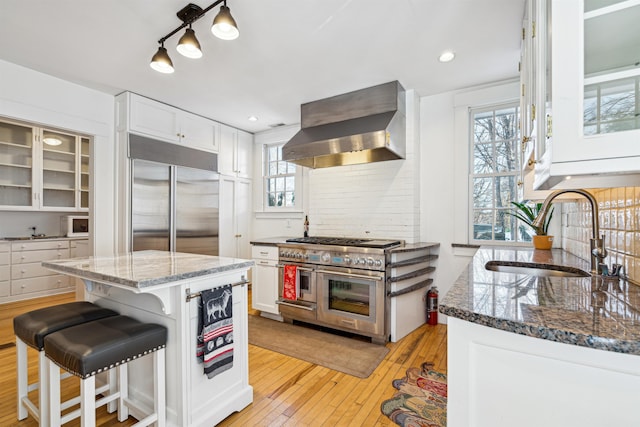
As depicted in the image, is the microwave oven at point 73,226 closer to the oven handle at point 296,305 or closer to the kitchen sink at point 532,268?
the oven handle at point 296,305

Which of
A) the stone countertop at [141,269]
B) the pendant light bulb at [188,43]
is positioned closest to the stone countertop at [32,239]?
the stone countertop at [141,269]

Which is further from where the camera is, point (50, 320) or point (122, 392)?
Result: point (122, 392)

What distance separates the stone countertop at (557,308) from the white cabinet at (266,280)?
2.48m

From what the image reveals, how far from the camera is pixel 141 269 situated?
163 centimetres

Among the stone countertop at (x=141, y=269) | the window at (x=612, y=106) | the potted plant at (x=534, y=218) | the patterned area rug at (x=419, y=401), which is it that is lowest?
the patterned area rug at (x=419, y=401)

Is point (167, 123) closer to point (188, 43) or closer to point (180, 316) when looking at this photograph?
point (188, 43)

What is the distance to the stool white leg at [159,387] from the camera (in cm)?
151

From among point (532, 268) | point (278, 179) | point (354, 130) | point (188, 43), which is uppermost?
point (188, 43)

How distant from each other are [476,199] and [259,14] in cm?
276

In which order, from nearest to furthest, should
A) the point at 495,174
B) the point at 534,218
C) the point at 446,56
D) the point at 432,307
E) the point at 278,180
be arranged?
the point at 446,56, the point at 534,218, the point at 495,174, the point at 432,307, the point at 278,180

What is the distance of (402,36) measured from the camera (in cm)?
233

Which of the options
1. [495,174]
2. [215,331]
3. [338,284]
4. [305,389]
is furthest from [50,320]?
[495,174]

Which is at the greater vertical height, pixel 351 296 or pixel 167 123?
pixel 167 123

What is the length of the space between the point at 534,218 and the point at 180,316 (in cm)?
304
